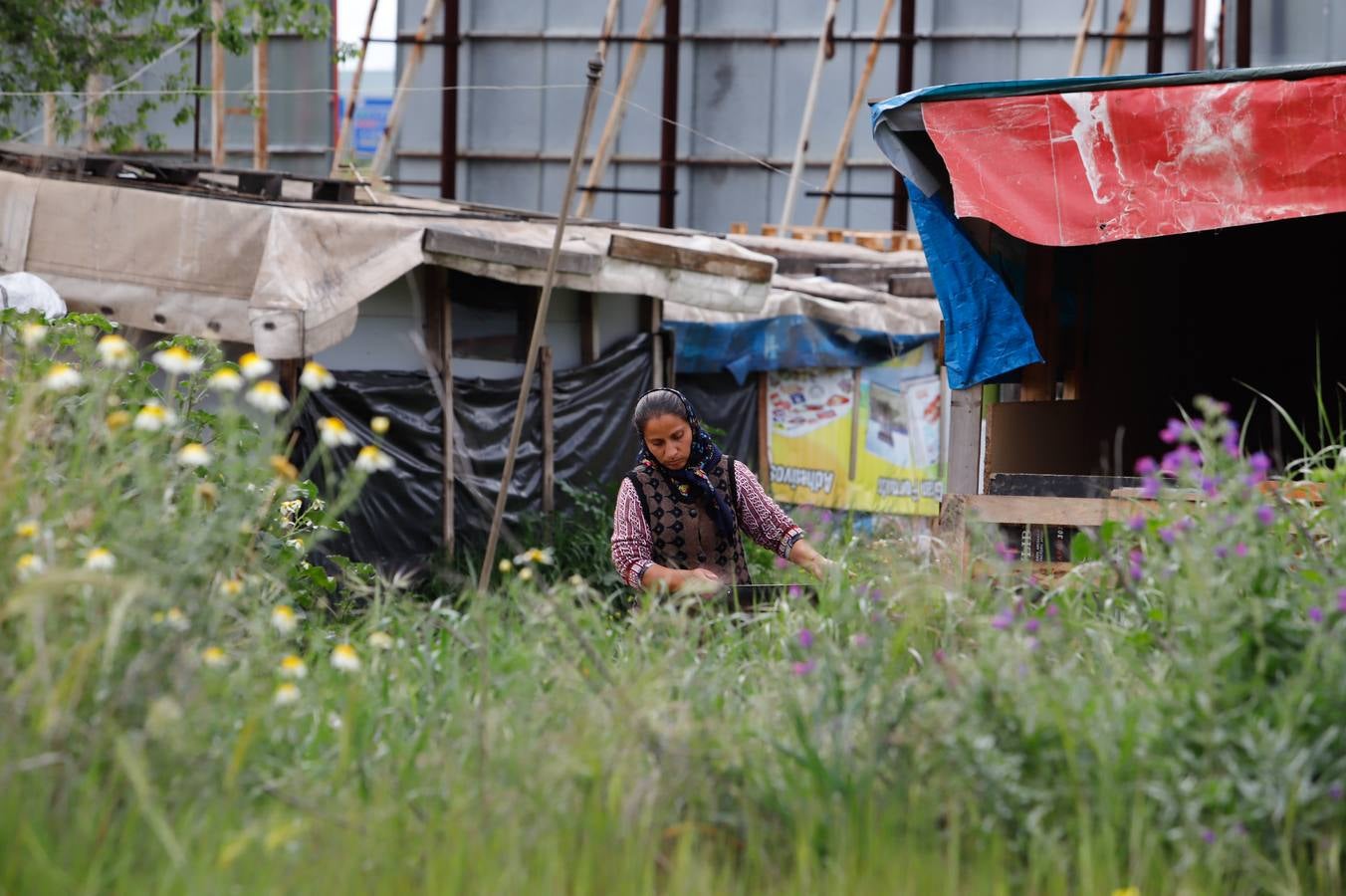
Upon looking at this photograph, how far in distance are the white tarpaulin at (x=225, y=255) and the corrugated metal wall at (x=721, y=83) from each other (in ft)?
45.7

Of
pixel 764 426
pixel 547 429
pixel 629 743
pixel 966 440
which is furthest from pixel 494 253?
pixel 629 743

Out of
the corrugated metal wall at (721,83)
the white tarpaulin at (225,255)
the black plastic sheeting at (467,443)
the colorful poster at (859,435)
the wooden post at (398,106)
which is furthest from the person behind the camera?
the corrugated metal wall at (721,83)

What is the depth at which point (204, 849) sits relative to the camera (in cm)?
284

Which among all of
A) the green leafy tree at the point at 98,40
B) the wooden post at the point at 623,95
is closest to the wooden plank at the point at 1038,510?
the green leafy tree at the point at 98,40

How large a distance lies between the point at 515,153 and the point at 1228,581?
72.6 feet

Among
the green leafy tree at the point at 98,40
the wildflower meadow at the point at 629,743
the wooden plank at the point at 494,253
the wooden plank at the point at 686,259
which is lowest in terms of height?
the wildflower meadow at the point at 629,743

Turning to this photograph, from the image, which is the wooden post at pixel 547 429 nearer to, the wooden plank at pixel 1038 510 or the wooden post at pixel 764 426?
the wooden post at pixel 764 426

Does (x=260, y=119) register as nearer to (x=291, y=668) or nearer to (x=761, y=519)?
(x=761, y=519)

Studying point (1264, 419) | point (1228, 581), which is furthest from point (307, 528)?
point (1264, 419)

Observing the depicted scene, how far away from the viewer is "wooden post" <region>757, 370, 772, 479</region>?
14.9 meters

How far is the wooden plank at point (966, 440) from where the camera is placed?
7297 millimetres

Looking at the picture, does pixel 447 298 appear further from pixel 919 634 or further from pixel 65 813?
pixel 65 813

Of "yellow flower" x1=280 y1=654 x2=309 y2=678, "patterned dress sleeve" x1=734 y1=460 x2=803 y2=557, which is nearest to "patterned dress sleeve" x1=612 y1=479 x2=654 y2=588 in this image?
"patterned dress sleeve" x1=734 y1=460 x2=803 y2=557

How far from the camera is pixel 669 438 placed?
19.2 ft
